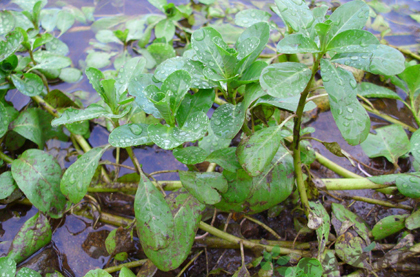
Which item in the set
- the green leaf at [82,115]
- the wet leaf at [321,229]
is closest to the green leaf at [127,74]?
the green leaf at [82,115]

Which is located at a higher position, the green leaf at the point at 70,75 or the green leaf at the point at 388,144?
the green leaf at the point at 70,75

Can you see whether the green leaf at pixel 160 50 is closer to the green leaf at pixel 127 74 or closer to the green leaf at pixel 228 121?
the green leaf at pixel 127 74

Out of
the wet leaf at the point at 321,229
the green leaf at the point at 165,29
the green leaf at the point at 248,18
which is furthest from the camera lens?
the green leaf at the point at 165,29

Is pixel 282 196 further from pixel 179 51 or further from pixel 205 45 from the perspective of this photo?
pixel 179 51

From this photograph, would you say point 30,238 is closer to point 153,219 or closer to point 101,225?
point 101,225

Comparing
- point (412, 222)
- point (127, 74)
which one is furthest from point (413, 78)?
point (127, 74)

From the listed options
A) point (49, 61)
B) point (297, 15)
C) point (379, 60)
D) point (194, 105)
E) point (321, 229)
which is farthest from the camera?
point (49, 61)

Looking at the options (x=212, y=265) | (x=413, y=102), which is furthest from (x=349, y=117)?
(x=413, y=102)
